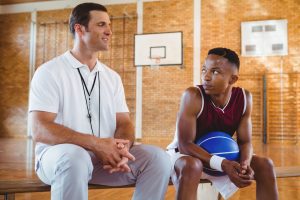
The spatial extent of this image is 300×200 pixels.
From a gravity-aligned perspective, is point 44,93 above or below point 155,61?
below

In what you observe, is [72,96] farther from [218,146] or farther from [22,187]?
[218,146]

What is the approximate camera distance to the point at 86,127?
1923 mm

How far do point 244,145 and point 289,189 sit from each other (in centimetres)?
183

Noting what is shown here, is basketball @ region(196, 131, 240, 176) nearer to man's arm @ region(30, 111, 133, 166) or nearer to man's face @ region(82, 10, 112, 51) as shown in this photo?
man's arm @ region(30, 111, 133, 166)

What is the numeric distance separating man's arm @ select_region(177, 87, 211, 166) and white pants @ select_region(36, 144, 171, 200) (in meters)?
0.21

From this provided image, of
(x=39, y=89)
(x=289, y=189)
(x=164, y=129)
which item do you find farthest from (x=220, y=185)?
(x=164, y=129)

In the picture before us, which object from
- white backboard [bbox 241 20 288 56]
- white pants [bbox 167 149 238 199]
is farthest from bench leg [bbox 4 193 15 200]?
white backboard [bbox 241 20 288 56]

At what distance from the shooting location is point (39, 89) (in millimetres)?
1822

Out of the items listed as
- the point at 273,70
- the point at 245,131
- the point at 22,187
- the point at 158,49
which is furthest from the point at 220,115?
the point at 158,49

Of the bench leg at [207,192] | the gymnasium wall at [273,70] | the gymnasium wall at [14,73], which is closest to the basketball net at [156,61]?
the gymnasium wall at [273,70]

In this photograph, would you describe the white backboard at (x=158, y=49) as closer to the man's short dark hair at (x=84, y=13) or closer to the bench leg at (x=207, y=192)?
the bench leg at (x=207, y=192)

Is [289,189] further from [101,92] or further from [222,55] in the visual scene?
[101,92]

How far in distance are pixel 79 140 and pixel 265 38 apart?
27.8 feet

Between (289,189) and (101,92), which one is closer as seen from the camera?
(101,92)
